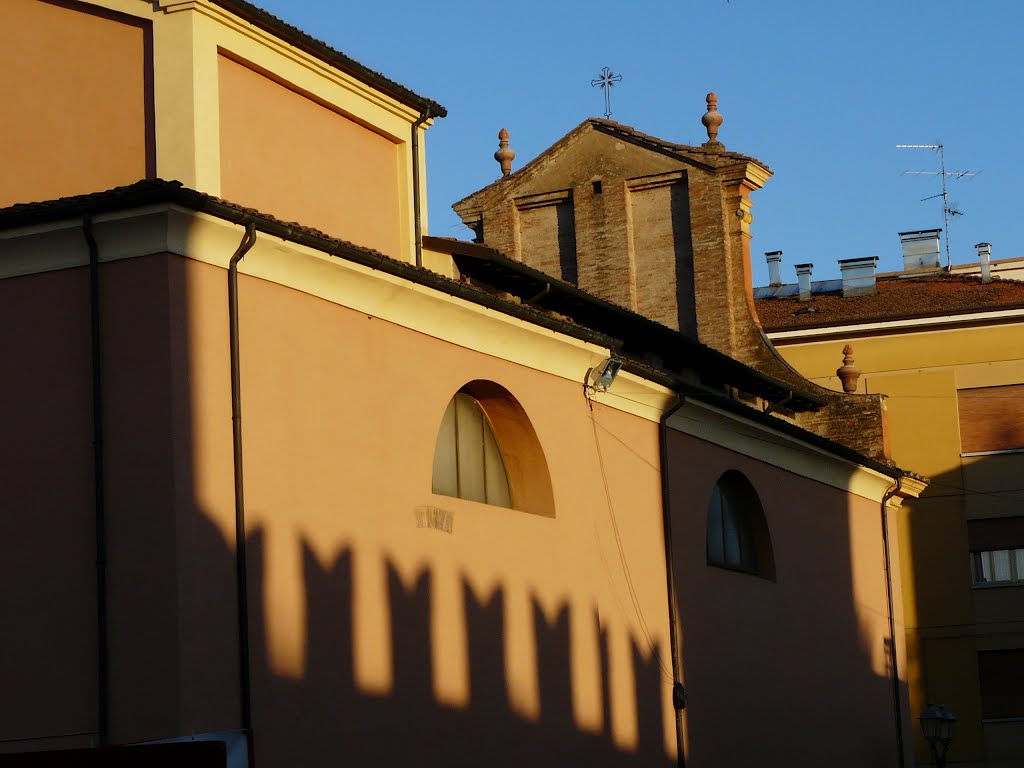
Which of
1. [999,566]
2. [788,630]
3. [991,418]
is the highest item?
[991,418]

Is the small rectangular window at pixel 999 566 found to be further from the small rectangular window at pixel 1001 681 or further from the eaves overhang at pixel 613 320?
the eaves overhang at pixel 613 320

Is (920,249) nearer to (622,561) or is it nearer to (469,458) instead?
(622,561)

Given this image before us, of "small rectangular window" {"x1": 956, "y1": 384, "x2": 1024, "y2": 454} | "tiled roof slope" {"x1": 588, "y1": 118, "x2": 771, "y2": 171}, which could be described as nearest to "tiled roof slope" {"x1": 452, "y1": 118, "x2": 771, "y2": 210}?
"tiled roof slope" {"x1": 588, "y1": 118, "x2": 771, "y2": 171}

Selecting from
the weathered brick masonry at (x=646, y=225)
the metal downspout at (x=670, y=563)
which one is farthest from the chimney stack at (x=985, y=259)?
the metal downspout at (x=670, y=563)

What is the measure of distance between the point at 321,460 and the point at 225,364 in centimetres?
105

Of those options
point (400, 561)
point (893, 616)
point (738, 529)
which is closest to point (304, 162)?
point (400, 561)

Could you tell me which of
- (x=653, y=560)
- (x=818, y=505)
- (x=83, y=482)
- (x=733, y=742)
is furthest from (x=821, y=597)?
(x=83, y=482)

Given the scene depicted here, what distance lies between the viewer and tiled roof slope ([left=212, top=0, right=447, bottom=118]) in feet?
43.7

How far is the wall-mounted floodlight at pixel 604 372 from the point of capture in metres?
15.0

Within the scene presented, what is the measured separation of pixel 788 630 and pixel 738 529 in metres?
1.54

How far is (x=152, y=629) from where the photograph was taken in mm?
10211

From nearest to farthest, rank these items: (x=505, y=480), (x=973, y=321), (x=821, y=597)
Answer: (x=505, y=480), (x=821, y=597), (x=973, y=321)

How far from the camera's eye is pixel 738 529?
61.9ft

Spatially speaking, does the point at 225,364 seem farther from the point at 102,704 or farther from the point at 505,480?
the point at 505,480
